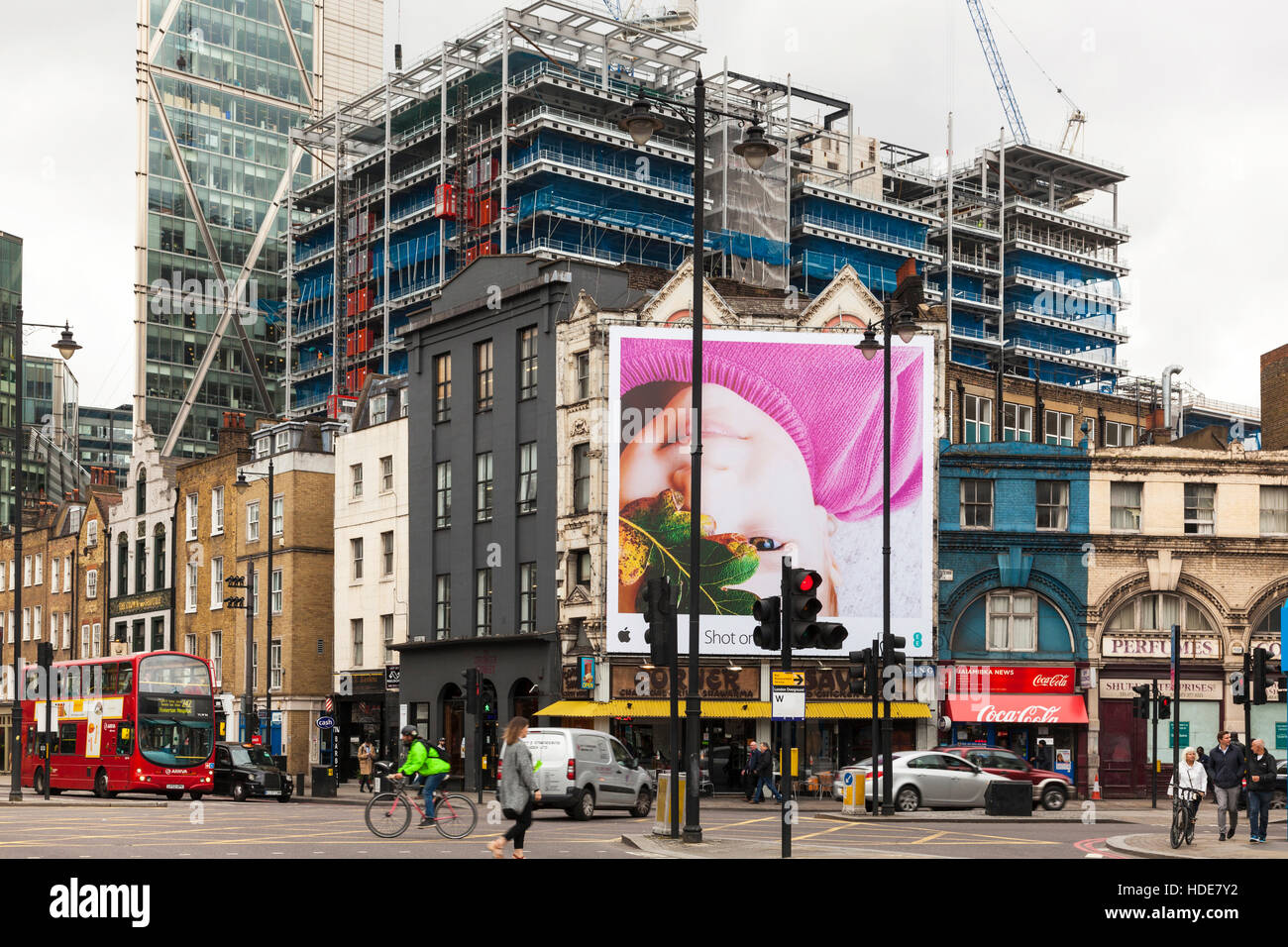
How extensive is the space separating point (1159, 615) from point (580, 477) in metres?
19.2

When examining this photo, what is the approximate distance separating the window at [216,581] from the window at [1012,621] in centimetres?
3383

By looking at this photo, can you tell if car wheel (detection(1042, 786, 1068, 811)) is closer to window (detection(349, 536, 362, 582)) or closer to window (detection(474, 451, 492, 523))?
window (detection(474, 451, 492, 523))

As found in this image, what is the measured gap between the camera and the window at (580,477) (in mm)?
51781

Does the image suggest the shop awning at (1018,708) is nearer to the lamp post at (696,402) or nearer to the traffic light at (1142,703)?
the traffic light at (1142,703)

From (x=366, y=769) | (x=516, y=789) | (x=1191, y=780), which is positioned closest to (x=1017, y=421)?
(x=366, y=769)

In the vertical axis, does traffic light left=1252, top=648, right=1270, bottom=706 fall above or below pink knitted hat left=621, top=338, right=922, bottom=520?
below

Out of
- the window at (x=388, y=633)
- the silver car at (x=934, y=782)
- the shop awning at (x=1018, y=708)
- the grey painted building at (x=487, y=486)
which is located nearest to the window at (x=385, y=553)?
the window at (x=388, y=633)

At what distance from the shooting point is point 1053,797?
1644 inches

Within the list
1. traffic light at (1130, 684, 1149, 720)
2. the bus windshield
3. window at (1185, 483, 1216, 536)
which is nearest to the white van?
the bus windshield

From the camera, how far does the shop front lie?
2025 inches

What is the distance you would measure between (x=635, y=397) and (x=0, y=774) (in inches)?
1973

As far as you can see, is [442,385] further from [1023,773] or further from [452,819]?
[452,819]

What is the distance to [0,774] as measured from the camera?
8431 centimetres
